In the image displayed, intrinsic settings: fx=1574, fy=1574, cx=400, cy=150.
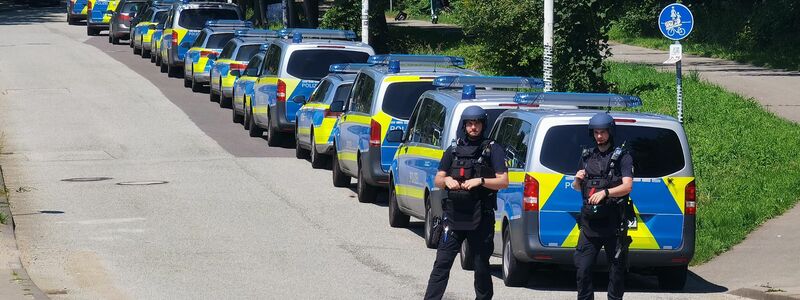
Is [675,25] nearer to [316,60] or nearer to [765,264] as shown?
[765,264]

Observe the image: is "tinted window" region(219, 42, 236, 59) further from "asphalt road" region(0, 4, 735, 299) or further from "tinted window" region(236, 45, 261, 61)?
"asphalt road" region(0, 4, 735, 299)

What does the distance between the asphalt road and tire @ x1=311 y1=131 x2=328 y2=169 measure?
15 centimetres

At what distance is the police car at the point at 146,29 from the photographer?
4491 cm

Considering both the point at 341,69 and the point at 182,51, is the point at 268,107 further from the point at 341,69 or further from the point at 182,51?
the point at 182,51

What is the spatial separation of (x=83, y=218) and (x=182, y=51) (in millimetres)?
21450

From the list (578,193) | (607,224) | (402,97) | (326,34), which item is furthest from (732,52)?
(607,224)

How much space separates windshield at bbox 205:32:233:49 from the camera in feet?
117

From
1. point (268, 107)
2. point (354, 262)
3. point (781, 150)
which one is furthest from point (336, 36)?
→ point (354, 262)

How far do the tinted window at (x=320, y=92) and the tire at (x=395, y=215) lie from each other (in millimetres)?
5599

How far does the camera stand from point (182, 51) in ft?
130

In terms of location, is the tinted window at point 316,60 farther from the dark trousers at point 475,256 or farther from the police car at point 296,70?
the dark trousers at point 475,256

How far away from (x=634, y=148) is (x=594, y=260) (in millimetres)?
2126

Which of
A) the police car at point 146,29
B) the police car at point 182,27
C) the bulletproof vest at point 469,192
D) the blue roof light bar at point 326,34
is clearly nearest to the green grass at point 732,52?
the blue roof light bar at point 326,34

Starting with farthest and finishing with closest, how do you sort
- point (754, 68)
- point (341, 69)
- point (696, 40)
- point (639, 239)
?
point (696, 40), point (754, 68), point (341, 69), point (639, 239)
